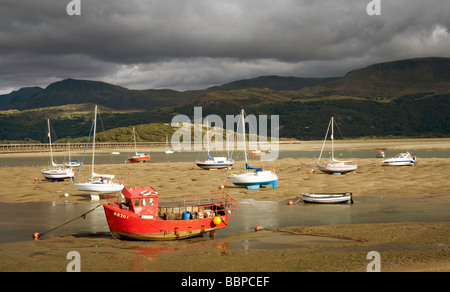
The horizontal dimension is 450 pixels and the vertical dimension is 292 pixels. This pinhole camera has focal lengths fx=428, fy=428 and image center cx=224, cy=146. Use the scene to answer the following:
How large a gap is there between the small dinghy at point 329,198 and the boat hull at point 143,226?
15.0 meters

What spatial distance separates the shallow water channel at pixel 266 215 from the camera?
29672mm

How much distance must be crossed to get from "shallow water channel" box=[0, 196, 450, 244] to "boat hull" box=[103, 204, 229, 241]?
2.55 meters

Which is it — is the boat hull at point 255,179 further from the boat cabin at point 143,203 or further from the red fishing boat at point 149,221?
the boat cabin at point 143,203

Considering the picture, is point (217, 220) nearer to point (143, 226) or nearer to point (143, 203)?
point (143, 226)

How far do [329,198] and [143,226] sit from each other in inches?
739

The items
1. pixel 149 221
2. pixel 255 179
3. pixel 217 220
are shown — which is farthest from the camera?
pixel 255 179

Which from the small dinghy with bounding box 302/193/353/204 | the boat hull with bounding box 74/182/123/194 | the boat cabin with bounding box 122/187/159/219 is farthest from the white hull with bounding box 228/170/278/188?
the boat cabin with bounding box 122/187/159/219

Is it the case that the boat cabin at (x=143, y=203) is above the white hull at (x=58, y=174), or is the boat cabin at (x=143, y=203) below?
above

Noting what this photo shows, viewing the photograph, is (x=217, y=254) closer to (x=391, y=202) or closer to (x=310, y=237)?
(x=310, y=237)

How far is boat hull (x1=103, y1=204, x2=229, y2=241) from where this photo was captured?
83.7 feet

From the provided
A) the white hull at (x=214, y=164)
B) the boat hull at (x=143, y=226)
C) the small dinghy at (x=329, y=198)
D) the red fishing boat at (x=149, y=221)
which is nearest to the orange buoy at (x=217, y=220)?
the red fishing boat at (x=149, y=221)

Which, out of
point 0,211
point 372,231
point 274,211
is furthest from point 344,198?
point 0,211

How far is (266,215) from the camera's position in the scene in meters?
33.7

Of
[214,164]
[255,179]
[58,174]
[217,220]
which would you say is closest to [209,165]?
[214,164]
